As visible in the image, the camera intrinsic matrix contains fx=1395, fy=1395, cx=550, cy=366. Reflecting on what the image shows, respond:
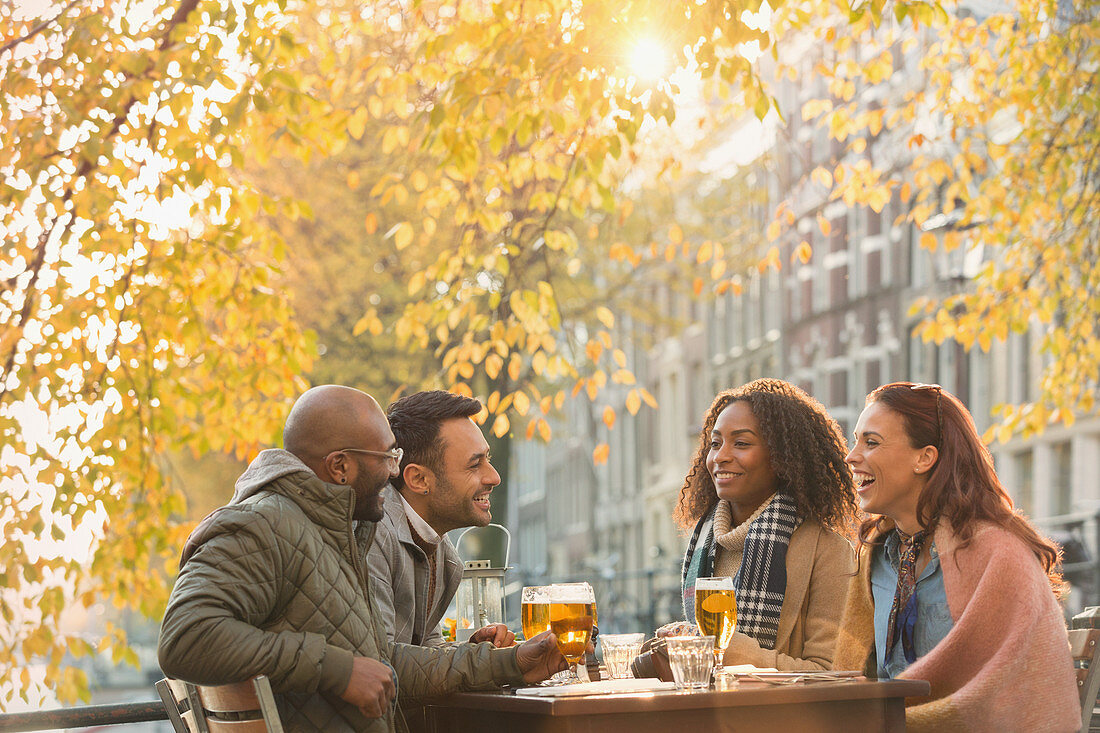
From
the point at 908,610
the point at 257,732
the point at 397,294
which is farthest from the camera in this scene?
the point at 397,294

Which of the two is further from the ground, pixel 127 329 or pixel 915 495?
pixel 127 329

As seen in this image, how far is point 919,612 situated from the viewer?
3975 millimetres

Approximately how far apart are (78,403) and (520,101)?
271 cm

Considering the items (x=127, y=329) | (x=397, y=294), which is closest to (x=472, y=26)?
(x=127, y=329)

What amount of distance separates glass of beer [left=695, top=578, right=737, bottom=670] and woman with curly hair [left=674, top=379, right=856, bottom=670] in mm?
656

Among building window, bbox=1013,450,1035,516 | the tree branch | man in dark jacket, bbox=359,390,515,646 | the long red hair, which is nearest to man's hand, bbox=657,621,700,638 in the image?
man in dark jacket, bbox=359,390,515,646

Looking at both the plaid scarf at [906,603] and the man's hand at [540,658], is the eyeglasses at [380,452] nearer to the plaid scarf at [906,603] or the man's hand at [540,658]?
the man's hand at [540,658]

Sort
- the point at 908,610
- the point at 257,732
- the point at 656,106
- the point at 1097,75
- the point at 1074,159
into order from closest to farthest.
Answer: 1. the point at 257,732
2. the point at 908,610
3. the point at 656,106
4. the point at 1097,75
5. the point at 1074,159

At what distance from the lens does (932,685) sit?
368 cm

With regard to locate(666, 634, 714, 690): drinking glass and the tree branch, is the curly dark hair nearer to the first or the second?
locate(666, 634, 714, 690): drinking glass

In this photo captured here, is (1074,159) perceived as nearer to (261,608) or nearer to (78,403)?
(78,403)

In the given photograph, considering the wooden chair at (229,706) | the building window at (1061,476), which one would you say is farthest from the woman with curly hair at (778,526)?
the building window at (1061,476)

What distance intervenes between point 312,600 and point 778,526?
1712mm

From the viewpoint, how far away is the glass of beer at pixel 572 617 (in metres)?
3.37
